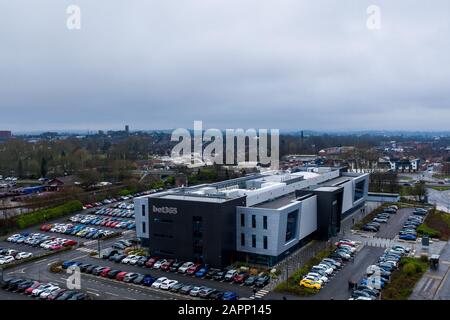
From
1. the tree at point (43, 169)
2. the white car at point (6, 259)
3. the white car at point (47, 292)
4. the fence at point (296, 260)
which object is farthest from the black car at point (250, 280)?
the tree at point (43, 169)

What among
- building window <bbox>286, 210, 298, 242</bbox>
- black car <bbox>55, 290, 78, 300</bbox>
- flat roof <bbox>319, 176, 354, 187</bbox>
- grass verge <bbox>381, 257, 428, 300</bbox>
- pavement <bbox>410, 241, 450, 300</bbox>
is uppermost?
flat roof <bbox>319, 176, 354, 187</bbox>

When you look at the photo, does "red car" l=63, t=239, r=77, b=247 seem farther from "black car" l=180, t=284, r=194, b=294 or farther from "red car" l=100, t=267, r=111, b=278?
"black car" l=180, t=284, r=194, b=294

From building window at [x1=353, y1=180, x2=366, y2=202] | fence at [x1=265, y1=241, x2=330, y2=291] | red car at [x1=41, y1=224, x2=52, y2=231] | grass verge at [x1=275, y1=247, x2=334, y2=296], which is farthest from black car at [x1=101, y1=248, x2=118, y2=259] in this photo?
building window at [x1=353, y1=180, x2=366, y2=202]

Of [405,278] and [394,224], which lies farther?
[394,224]

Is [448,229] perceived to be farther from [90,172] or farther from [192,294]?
[90,172]

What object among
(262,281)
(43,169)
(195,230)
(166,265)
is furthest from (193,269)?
(43,169)

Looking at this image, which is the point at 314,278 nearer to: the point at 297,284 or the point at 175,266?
the point at 297,284

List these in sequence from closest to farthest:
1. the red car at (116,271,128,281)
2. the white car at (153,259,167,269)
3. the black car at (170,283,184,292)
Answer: the black car at (170,283,184,292) → the red car at (116,271,128,281) → the white car at (153,259,167,269)
